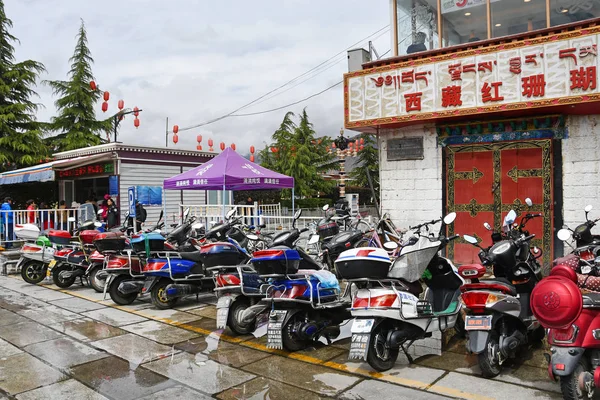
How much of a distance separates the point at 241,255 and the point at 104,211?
921cm

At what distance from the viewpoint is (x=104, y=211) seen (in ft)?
46.3

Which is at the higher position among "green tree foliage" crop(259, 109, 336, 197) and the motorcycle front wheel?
"green tree foliage" crop(259, 109, 336, 197)

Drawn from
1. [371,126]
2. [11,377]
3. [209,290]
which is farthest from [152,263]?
[371,126]

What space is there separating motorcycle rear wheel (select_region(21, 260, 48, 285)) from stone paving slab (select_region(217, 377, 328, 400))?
23.3 ft

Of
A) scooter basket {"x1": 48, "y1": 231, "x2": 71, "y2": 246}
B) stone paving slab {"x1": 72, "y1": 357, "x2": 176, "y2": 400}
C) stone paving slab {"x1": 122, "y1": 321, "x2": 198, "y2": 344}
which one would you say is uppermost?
scooter basket {"x1": 48, "y1": 231, "x2": 71, "y2": 246}

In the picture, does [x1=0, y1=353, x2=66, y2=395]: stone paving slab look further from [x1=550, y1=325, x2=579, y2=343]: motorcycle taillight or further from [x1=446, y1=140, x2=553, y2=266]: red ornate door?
[x1=446, y1=140, x2=553, y2=266]: red ornate door

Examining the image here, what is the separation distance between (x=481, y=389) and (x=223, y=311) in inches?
114

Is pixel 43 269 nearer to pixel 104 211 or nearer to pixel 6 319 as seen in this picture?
pixel 6 319

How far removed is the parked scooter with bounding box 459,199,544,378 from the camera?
4.12 metres

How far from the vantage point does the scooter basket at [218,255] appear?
6.16 m

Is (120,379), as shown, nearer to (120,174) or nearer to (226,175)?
(226,175)

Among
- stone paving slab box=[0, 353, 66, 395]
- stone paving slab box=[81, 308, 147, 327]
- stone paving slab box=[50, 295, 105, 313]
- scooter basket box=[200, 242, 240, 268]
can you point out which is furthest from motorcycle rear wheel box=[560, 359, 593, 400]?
stone paving slab box=[50, 295, 105, 313]

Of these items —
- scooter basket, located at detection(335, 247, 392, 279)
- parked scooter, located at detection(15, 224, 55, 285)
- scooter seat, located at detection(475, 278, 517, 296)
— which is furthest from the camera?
parked scooter, located at detection(15, 224, 55, 285)

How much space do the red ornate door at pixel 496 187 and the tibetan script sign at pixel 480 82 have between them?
1047 mm
